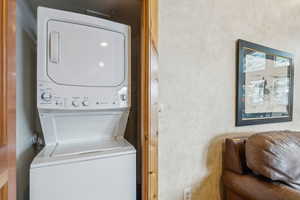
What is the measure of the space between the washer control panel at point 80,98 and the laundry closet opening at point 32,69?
0.71ft

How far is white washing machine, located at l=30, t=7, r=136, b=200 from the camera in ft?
3.05

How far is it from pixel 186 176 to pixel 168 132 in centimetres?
48

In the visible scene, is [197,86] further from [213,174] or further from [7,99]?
[7,99]

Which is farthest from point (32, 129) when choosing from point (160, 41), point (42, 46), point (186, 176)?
point (186, 176)

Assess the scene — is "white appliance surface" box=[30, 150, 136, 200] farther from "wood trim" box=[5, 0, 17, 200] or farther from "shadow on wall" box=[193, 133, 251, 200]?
"shadow on wall" box=[193, 133, 251, 200]

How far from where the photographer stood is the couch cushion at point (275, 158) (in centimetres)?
144

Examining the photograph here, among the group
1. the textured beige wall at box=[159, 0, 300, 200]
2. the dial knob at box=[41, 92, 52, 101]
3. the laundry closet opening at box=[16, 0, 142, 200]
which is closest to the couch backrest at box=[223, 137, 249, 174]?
the textured beige wall at box=[159, 0, 300, 200]

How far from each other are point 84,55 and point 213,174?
5.59ft

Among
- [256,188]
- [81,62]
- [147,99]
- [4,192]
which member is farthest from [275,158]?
[4,192]

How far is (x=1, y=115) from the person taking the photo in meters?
0.65

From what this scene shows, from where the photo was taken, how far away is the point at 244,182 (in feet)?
5.11

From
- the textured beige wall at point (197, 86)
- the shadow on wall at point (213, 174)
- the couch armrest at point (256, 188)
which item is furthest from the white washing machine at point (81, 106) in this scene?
the couch armrest at point (256, 188)

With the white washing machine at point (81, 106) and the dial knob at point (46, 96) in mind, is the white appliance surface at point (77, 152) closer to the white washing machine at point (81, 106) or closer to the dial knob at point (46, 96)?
the white washing machine at point (81, 106)

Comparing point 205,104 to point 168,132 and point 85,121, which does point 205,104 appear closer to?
point 168,132
